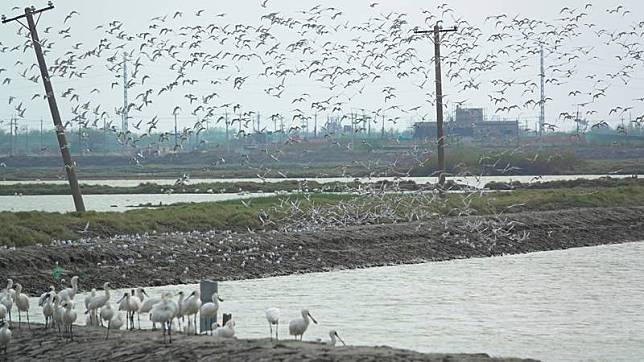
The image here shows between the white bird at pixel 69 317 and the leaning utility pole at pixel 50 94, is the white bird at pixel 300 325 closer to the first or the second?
the white bird at pixel 69 317

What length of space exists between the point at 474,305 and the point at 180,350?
8.94 m

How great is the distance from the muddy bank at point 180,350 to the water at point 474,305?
2.36 m

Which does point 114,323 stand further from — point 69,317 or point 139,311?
point 69,317

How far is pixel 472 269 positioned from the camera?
29453mm

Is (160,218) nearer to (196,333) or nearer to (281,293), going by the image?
(281,293)

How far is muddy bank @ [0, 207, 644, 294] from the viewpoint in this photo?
966 inches

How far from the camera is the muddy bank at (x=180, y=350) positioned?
1390 centimetres

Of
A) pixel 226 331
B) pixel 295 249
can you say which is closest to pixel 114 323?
pixel 226 331

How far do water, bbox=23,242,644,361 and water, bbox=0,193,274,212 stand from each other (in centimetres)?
2197

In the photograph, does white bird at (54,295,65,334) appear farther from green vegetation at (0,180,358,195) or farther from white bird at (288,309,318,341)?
green vegetation at (0,180,358,195)

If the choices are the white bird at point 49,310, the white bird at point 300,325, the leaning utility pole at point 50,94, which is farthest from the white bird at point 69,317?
the leaning utility pole at point 50,94

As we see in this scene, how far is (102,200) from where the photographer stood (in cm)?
5828

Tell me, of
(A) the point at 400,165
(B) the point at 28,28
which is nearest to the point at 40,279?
(B) the point at 28,28

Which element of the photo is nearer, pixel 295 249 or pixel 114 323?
pixel 114 323
